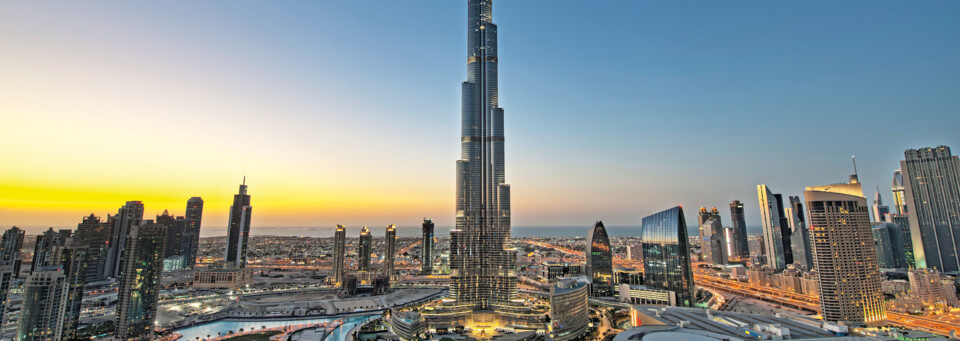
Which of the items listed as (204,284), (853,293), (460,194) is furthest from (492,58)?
(204,284)

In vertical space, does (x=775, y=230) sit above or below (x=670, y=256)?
above

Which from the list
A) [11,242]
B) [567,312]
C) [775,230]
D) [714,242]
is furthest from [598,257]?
[11,242]

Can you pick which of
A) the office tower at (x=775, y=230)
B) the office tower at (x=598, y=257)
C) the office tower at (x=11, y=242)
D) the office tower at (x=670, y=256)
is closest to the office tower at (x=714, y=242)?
the office tower at (x=775, y=230)

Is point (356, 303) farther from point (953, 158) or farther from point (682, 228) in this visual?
point (953, 158)

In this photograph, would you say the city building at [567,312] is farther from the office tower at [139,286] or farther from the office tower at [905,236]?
the office tower at [905,236]

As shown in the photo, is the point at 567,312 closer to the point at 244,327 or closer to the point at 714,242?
the point at 244,327

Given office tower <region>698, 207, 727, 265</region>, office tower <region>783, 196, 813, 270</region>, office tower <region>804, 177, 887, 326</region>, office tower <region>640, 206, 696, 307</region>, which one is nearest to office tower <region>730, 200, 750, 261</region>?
office tower <region>698, 207, 727, 265</region>
